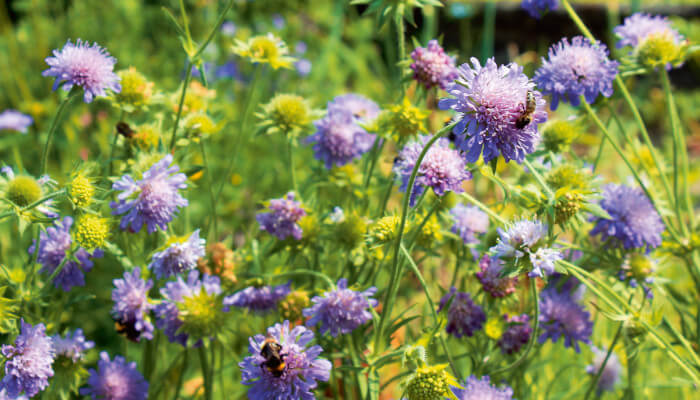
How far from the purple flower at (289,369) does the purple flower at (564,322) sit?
715 mm

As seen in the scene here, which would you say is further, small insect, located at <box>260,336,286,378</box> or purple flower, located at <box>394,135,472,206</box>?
purple flower, located at <box>394,135,472,206</box>

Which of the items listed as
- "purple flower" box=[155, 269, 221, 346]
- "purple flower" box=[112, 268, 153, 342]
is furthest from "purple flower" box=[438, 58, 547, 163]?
"purple flower" box=[112, 268, 153, 342]

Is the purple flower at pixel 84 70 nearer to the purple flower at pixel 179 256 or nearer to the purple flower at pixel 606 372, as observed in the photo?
the purple flower at pixel 179 256

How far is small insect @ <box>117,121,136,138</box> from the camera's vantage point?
1.60 metres

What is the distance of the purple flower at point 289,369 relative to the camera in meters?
1.32

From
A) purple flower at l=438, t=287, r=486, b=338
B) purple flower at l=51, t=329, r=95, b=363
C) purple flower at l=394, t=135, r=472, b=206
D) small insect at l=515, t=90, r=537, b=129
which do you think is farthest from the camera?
purple flower at l=438, t=287, r=486, b=338

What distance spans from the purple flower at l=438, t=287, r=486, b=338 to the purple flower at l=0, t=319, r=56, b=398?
963 millimetres

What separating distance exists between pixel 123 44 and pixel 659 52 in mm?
2901

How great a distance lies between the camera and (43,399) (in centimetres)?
151

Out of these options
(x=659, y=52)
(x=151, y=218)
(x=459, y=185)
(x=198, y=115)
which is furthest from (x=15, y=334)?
(x=659, y=52)

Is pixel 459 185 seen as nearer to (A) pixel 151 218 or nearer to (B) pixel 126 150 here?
(A) pixel 151 218

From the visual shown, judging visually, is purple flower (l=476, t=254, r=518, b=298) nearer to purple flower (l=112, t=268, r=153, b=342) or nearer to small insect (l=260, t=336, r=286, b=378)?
small insect (l=260, t=336, r=286, b=378)

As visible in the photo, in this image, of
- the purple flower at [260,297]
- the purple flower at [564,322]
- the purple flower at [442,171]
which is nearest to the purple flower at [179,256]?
the purple flower at [260,297]

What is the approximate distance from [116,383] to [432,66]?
118 centimetres
